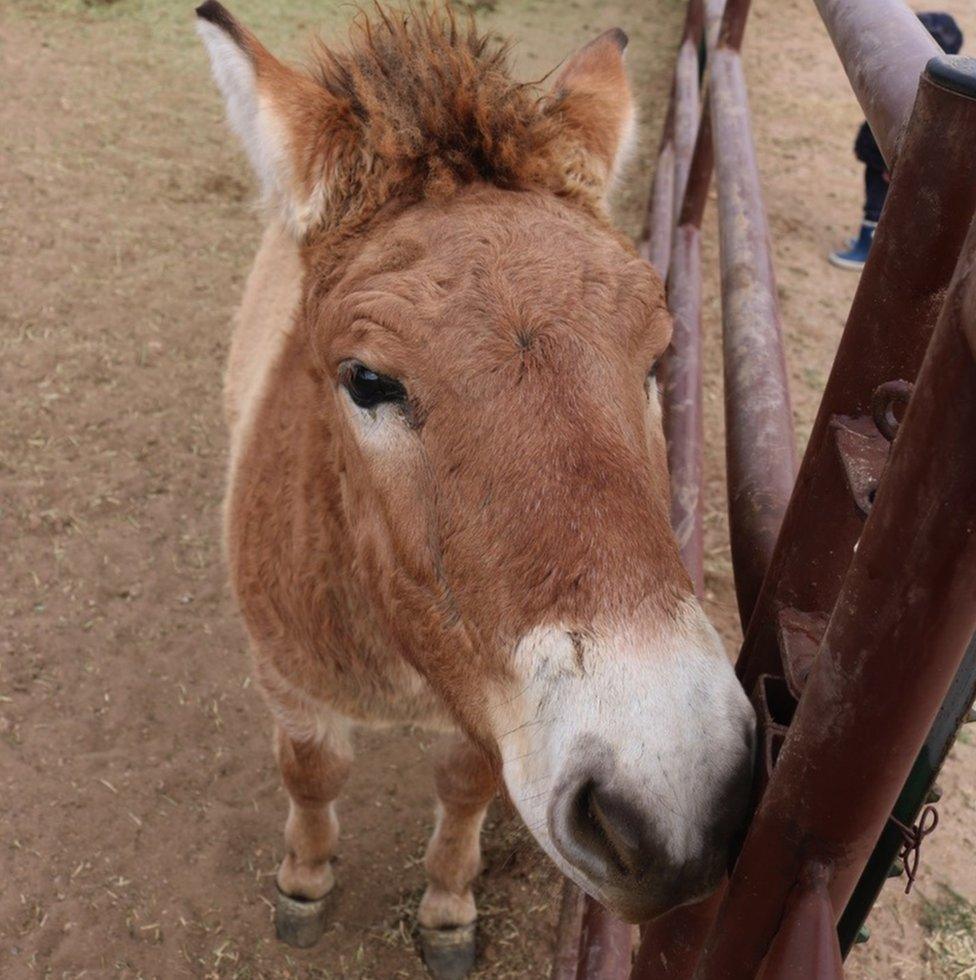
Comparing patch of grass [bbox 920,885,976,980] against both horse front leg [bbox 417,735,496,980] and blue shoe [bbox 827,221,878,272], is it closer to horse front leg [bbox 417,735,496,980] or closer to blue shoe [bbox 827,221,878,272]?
horse front leg [bbox 417,735,496,980]

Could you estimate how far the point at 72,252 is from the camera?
625 centimetres

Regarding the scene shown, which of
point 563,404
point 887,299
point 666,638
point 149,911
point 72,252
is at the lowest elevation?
point 149,911

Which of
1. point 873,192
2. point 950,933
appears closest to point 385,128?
point 950,933

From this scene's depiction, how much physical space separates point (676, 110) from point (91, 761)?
5200mm

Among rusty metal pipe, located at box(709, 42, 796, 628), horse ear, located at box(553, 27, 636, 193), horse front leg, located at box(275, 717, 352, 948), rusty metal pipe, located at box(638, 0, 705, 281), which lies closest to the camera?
rusty metal pipe, located at box(709, 42, 796, 628)

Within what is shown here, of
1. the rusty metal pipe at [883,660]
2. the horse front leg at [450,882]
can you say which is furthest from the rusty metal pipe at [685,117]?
the rusty metal pipe at [883,660]

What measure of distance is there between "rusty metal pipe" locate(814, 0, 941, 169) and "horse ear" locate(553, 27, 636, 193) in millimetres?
859

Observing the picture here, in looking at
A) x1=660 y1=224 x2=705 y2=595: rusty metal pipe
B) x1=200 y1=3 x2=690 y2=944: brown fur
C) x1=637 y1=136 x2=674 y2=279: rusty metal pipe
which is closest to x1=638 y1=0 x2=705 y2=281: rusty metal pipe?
x1=637 y1=136 x2=674 y2=279: rusty metal pipe

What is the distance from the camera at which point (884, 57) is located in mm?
1455

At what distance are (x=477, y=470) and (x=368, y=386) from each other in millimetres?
395

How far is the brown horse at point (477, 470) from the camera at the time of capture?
4.40ft

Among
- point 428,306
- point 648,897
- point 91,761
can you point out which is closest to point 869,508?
point 648,897

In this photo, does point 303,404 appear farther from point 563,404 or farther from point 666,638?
point 666,638

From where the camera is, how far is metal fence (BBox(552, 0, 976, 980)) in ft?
2.88
